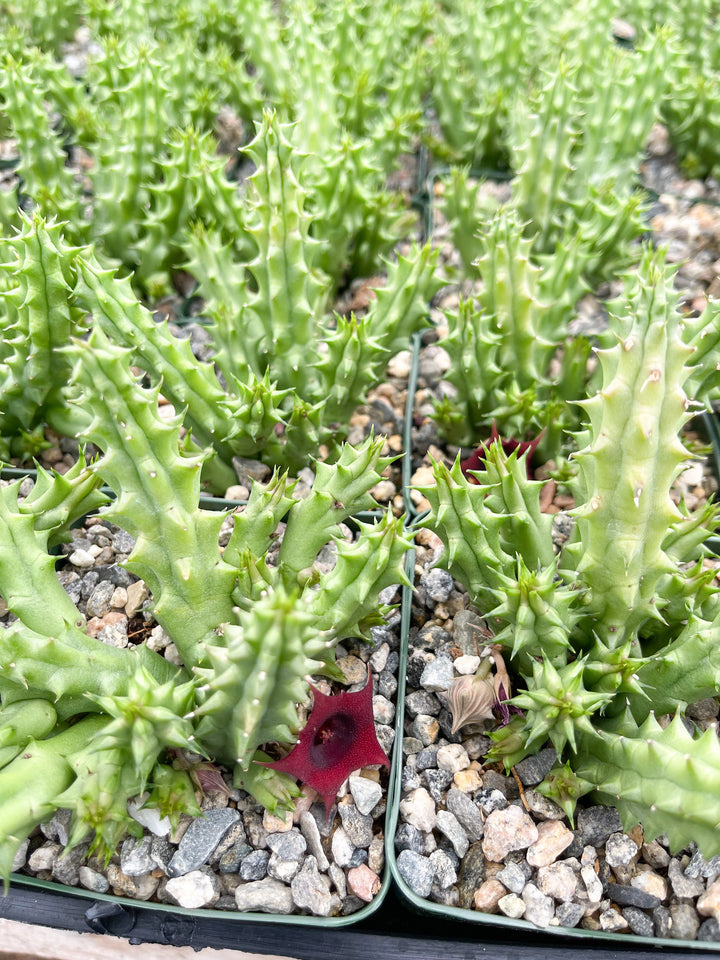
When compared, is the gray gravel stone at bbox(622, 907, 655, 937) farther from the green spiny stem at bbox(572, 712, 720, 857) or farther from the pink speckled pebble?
the pink speckled pebble

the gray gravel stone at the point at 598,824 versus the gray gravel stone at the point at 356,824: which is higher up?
the gray gravel stone at the point at 598,824

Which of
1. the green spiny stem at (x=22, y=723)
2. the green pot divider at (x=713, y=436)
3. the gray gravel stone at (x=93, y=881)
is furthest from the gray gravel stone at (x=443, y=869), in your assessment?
the green pot divider at (x=713, y=436)

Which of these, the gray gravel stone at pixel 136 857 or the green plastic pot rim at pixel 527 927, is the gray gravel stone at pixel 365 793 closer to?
the green plastic pot rim at pixel 527 927

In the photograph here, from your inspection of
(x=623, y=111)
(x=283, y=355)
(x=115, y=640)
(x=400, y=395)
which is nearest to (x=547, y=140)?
(x=623, y=111)

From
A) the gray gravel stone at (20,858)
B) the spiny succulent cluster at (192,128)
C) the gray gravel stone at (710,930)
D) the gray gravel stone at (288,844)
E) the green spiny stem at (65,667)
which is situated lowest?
the gray gravel stone at (20,858)

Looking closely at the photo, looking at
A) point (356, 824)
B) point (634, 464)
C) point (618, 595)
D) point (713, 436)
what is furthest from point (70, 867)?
point (713, 436)

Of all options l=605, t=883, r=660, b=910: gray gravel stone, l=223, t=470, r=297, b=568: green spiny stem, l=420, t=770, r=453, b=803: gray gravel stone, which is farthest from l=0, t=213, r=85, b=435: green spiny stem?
l=605, t=883, r=660, b=910: gray gravel stone
